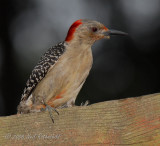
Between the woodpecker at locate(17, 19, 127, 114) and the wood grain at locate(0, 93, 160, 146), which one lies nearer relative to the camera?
the wood grain at locate(0, 93, 160, 146)

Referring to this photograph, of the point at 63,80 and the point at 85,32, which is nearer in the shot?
the point at 63,80

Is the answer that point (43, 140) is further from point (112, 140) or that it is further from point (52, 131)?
point (112, 140)

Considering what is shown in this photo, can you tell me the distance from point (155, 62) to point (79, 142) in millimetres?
7955

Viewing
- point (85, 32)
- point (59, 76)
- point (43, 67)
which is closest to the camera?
point (59, 76)

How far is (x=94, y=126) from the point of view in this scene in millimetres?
2494

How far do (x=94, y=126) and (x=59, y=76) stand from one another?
1876mm

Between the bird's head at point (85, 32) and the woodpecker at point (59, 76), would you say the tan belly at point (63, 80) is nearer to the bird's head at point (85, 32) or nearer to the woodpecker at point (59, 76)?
the woodpecker at point (59, 76)

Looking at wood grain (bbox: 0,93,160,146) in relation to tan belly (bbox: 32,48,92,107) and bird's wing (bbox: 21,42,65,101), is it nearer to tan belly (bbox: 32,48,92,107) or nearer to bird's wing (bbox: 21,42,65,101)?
tan belly (bbox: 32,48,92,107)

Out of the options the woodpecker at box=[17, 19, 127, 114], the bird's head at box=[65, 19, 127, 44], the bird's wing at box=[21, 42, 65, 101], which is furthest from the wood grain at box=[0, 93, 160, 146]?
the bird's head at box=[65, 19, 127, 44]

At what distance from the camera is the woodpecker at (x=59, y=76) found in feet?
14.2

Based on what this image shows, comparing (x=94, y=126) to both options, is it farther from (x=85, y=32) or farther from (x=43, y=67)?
(x=85, y=32)

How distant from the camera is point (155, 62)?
9.95m

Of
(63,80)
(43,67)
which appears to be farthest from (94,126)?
(43,67)

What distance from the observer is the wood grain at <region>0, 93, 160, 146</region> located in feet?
7.65
